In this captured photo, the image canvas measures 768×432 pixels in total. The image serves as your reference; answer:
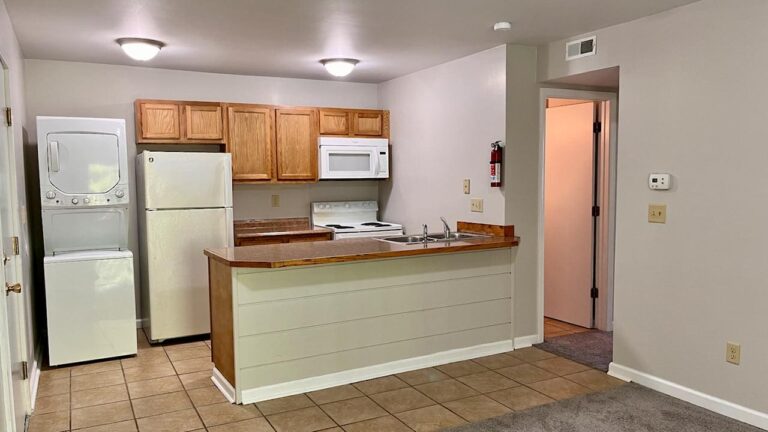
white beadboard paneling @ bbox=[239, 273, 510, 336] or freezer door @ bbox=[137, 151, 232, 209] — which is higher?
freezer door @ bbox=[137, 151, 232, 209]

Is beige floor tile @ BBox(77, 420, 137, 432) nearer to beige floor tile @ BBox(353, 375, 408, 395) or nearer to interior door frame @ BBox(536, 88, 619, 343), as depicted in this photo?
beige floor tile @ BBox(353, 375, 408, 395)

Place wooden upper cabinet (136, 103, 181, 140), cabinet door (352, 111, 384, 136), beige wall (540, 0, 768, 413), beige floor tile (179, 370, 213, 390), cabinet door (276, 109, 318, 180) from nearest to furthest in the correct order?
1. beige wall (540, 0, 768, 413)
2. beige floor tile (179, 370, 213, 390)
3. wooden upper cabinet (136, 103, 181, 140)
4. cabinet door (276, 109, 318, 180)
5. cabinet door (352, 111, 384, 136)

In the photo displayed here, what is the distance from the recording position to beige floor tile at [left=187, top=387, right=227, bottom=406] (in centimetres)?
354

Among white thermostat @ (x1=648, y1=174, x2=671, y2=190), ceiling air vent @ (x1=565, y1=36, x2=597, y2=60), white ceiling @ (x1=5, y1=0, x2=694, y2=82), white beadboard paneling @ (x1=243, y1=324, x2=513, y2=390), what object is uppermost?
white ceiling @ (x1=5, y1=0, x2=694, y2=82)

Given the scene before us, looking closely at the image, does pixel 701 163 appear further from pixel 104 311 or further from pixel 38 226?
pixel 38 226

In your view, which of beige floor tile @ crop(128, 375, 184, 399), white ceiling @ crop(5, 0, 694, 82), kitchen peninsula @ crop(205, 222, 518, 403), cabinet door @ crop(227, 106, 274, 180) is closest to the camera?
white ceiling @ crop(5, 0, 694, 82)

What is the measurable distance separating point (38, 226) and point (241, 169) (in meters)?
1.72

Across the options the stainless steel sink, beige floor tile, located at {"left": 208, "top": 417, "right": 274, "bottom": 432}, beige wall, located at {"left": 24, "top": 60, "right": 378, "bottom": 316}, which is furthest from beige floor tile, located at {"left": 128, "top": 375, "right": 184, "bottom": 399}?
the stainless steel sink

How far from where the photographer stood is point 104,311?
4.31m

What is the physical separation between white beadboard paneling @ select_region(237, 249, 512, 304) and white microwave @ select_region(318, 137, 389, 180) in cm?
187

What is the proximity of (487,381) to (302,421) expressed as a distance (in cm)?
129

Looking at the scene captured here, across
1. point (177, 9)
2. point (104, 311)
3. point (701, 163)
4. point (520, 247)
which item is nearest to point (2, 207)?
point (177, 9)

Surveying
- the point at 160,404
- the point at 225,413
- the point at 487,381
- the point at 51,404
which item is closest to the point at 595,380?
the point at 487,381

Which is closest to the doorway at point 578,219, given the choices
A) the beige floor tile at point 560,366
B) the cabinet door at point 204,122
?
the beige floor tile at point 560,366
